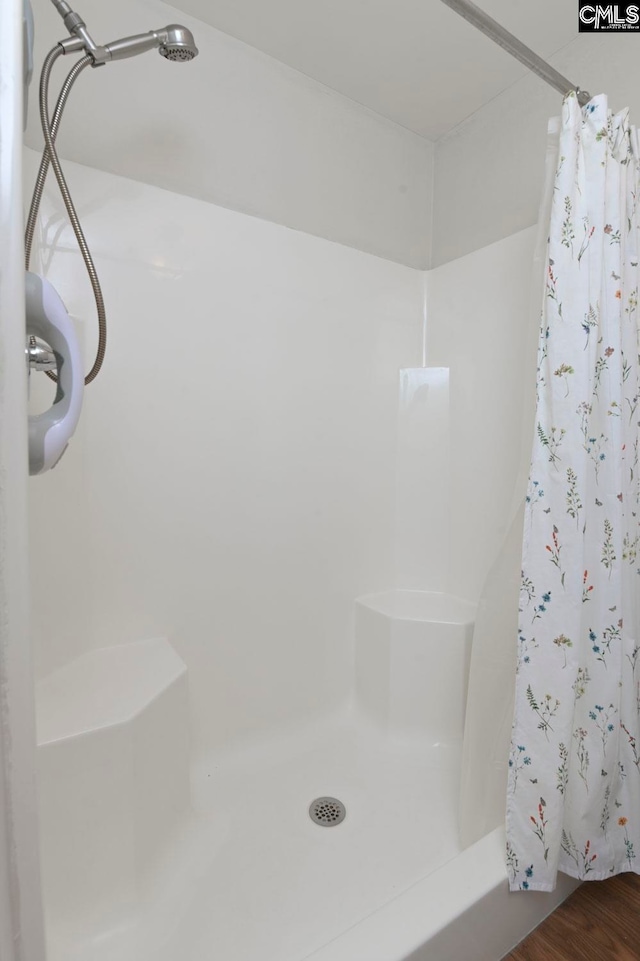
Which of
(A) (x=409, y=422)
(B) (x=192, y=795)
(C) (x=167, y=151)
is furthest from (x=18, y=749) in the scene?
(A) (x=409, y=422)

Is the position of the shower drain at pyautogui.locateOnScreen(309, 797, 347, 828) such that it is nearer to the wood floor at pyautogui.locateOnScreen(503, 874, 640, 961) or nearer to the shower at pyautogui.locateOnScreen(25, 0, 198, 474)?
the wood floor at pyautogui.locateOnScreen(503, 874, 640, 961)

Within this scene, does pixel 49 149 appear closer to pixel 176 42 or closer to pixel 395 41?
pixel 176 42

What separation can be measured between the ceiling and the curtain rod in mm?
475

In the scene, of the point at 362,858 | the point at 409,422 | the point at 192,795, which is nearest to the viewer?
the point at 362,858

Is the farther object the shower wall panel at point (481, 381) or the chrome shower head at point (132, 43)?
the shower wall panel at point (481, 381)

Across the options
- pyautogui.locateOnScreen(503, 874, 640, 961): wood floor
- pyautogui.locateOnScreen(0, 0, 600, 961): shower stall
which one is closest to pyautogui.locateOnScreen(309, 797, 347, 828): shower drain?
pyautogui.locateOnScreen(0, 0, 600, 961): shower stall

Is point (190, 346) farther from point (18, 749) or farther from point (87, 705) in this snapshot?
point (18, 749)

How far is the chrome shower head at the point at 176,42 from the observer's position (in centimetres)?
101

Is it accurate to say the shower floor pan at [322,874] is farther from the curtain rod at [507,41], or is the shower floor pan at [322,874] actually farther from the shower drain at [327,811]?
the curtain rod at [507,41]

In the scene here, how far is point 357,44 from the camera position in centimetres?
151

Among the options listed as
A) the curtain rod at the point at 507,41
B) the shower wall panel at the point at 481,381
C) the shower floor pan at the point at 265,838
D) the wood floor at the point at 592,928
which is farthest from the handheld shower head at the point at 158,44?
the wood floor at the point at 592,928

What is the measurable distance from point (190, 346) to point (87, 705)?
3.15ft

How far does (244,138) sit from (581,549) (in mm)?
1526

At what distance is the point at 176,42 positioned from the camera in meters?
1.01
